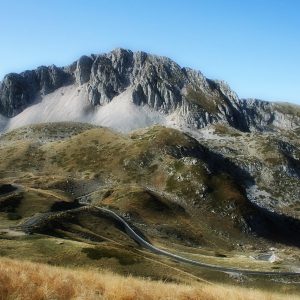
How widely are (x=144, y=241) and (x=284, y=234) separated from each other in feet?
268

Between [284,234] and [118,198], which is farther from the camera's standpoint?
[284,234]

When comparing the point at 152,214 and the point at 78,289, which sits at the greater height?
the point at 78,289

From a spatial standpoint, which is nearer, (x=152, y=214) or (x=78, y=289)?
(x=78, y=289)

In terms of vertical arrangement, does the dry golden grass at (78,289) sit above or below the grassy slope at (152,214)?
above

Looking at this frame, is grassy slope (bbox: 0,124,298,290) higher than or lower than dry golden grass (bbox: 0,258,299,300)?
lower

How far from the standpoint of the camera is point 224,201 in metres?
180

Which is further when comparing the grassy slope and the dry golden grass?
the grassy slope

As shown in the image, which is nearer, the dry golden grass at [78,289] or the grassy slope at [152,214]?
the dry golden grass at [78,289]

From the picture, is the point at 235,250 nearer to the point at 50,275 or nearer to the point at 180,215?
the point at 180,215

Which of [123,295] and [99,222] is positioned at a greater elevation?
[123,295]

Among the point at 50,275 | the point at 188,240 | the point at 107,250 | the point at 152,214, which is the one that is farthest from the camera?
the point at 152,214

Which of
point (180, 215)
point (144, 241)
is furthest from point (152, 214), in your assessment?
point (144, 241)

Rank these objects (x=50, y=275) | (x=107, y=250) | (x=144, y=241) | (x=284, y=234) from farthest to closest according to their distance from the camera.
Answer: (x=284, y=234), (x=144, y=241), (x=107, y=250), (x=50, y=275)

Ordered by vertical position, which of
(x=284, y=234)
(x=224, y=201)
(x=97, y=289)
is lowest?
→ (x=284, y=234)
